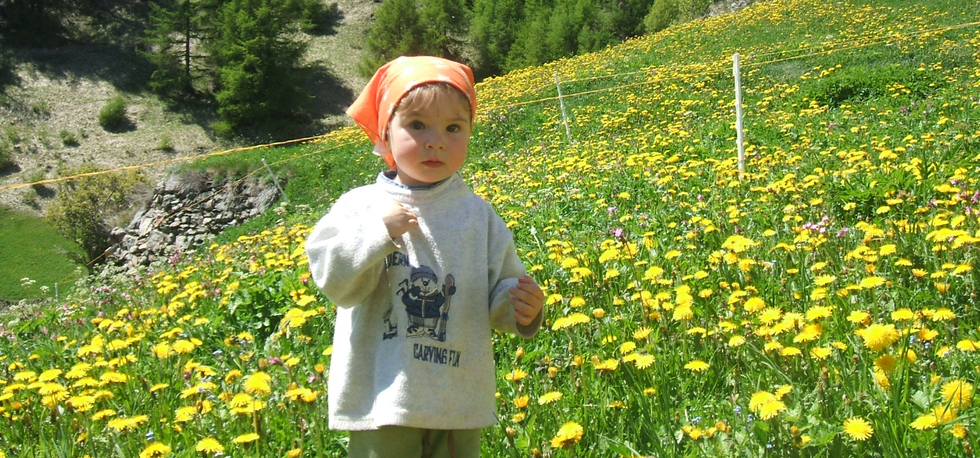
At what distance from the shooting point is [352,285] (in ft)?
5.04

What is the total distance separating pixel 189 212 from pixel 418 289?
18.1 metres

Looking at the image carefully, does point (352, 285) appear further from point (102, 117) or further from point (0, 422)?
point (102, 117)

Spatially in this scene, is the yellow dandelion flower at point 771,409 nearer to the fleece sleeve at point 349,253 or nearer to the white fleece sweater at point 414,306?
the white fleece sweater at point 414,306

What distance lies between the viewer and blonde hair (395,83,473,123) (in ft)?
5.16

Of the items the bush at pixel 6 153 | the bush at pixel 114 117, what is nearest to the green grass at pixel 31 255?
the bush at pixel 6 153

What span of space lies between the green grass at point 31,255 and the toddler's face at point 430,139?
2262 centimetres

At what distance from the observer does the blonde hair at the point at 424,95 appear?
1.57 meters

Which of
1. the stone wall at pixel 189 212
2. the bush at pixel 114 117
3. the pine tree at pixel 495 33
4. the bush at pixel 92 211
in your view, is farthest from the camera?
the pine tree at pixel 495 33

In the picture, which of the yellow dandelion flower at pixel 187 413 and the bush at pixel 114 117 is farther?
the bush at pixel 114 117

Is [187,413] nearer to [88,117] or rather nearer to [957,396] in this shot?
[957,396]

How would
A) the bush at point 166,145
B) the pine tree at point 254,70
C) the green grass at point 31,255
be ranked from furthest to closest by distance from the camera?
the pine tree at point 254,70 < the bush at point 166,145 < the green grass at point 31,255

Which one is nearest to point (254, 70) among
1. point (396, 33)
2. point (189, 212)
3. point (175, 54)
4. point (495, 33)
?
point (175, 54)

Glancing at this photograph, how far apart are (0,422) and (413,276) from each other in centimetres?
224

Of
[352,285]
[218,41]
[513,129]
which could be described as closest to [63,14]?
[218,41]
